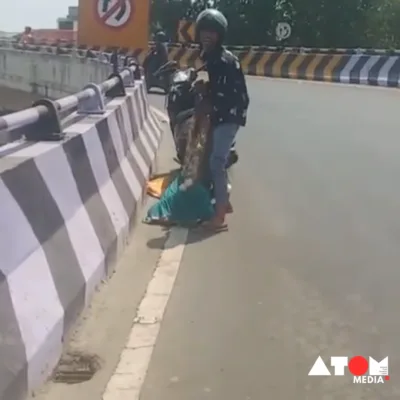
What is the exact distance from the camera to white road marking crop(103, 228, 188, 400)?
4.79 meters

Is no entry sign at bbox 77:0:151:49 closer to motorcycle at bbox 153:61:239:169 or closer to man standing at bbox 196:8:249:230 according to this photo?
motorcycle at bbox 153:61:239:169

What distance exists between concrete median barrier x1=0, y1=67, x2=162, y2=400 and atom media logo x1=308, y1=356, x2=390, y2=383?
1.36 meters

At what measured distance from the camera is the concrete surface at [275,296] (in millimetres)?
4891

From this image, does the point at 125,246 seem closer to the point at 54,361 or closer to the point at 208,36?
the point at 208,36

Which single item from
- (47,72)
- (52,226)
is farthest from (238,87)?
(47,72)

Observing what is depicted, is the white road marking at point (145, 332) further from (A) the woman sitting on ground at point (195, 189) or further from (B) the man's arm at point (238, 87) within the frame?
(B) the man's arm at point (238, 87)

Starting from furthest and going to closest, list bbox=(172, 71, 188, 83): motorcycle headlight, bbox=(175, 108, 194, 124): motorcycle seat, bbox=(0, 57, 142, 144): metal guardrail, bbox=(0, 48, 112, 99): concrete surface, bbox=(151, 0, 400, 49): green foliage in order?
bbox=(151, 0, 400, 49): green foliage
bbox=(0, 48, 112, 99): concrete surface
bbox=(172, 71, 188, 83): motorcycle headlight
bbox=(175, 108, 194, 124): motorcycle seat
bbox=(0, 57, 142, 144): metal guardrail

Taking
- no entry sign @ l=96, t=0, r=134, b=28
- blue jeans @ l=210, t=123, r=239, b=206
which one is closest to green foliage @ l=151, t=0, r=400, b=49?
no entry sign @ l=96, t=0, r=134, b=28

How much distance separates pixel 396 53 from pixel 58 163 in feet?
91.8

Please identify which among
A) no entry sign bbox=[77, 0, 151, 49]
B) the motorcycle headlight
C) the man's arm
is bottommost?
no entry sign bbox=[77, 0, 151, 49]

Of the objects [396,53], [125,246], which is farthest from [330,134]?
[396,53]

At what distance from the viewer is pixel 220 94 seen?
852cm

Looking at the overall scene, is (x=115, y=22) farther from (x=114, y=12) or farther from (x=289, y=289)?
(x=289, y=289)

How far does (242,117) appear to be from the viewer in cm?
857
